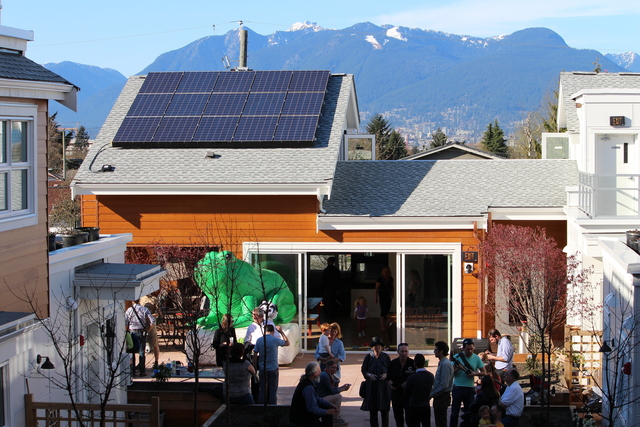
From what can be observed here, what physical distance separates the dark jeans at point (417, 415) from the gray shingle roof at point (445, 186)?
275 inches

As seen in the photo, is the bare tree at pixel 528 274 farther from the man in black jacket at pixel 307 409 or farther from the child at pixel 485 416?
the man in black jacket at pixel 307 409

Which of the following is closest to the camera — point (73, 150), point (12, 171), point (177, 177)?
point (12, 171)

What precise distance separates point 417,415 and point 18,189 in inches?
252

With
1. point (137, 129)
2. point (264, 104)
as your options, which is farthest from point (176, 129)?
point (264, 104)

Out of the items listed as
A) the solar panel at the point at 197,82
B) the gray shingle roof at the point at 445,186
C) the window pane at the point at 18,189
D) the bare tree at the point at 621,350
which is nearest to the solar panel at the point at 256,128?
the gray shingle roof at the point at 445,186

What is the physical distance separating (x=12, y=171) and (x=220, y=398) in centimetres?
508

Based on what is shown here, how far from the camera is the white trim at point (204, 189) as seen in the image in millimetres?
18203

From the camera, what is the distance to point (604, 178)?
17719mm

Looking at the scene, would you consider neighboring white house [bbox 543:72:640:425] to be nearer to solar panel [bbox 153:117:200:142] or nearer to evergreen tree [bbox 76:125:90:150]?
solar panel [bbox 153:117:200:142]

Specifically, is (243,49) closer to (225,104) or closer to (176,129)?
(225,104)

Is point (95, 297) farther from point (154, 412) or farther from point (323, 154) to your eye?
point (323, 154)

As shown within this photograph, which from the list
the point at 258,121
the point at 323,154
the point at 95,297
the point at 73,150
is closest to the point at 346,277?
the point at 323,154

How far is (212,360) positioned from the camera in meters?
17.2

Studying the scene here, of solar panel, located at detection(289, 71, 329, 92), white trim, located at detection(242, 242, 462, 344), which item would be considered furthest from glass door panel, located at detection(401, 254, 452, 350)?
solar panel, located at detection(289, 71, 329, 92)
